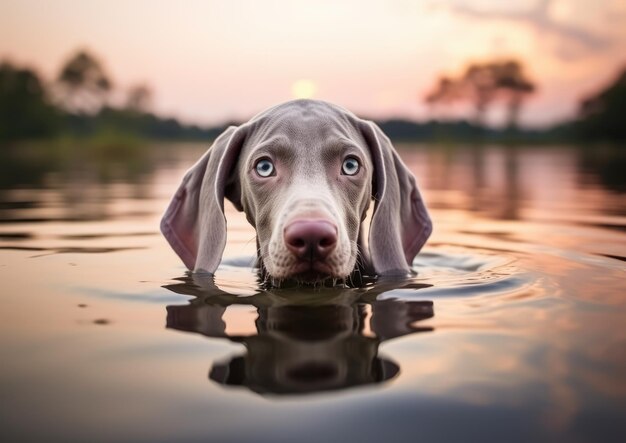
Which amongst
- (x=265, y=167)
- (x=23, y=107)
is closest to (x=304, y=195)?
(x=265, y=167)

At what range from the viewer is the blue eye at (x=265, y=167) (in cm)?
370

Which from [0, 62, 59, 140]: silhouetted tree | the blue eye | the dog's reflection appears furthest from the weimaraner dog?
[0, 62, 59, 140]: silhouetted tree

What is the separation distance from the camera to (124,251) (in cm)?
507

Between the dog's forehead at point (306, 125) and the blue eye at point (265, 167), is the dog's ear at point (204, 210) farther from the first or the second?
the blue eye at point (265, 167)

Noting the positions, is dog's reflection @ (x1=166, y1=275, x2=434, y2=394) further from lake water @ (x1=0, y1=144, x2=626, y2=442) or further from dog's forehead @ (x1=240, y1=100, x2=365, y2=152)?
dog's forehead @ (x1=240, y1=100, x2=365, y2=152)

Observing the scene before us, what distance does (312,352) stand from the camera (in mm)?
2354

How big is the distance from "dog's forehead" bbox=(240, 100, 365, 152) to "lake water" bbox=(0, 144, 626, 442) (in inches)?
32.1

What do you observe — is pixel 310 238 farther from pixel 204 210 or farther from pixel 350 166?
pixel 204 210

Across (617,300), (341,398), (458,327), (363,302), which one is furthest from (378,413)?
(617,300)

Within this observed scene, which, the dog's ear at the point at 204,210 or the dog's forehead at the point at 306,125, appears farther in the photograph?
the dog's ear at the point at 204,210

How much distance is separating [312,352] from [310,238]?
67 centimetres

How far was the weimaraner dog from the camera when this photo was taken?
3.14 m

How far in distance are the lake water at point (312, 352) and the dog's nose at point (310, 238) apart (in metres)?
0.27

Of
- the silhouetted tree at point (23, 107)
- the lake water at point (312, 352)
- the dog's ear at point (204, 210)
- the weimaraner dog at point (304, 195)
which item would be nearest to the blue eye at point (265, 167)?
the weimaraner dog at point (304, 195)
